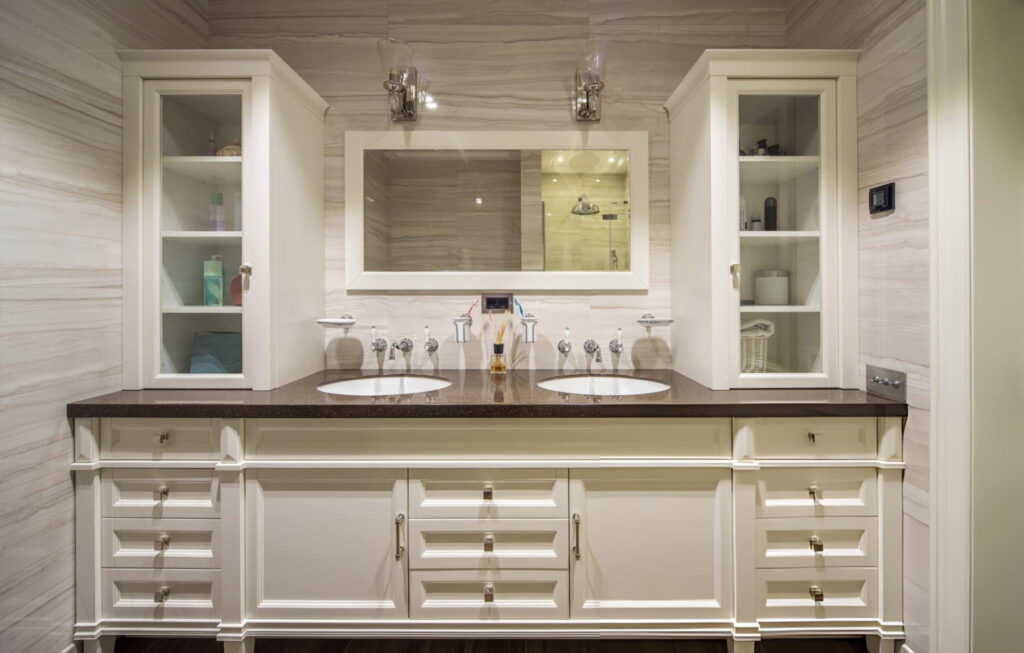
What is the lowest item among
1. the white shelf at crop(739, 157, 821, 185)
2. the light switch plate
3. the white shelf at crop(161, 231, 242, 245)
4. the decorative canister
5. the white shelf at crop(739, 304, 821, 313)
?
the light switch plate

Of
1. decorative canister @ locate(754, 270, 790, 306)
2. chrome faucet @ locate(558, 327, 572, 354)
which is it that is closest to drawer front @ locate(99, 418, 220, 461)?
chrome faucet @ locate(558, 327, 572, 354)

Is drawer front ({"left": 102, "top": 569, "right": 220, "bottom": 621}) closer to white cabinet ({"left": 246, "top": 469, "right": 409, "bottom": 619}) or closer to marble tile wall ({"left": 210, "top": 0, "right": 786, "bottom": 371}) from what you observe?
white cabinet ({"left": 246, "top": 469, "right": 409, "bottom": 619})

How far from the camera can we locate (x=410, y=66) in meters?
1.82

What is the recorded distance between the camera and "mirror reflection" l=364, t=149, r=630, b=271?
6.06ft

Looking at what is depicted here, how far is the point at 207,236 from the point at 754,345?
183 centimetres

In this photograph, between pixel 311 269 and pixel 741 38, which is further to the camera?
pixel 741 38

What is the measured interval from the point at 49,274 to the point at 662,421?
1.76 metres

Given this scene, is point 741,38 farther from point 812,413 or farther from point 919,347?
point 812,413

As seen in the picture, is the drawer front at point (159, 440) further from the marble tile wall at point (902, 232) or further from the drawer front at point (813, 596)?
the marble tile wall at point (902, 232)

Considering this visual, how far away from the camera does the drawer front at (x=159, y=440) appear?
1.33 m

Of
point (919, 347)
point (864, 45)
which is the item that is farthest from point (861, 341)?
point (864, 45)

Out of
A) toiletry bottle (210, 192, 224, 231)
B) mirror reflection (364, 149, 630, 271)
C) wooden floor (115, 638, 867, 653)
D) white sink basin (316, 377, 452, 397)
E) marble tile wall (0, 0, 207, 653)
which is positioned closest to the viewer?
marble tile wall (0, 0, 207, 653)

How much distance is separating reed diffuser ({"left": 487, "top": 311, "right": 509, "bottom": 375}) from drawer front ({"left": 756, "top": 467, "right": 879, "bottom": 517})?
0.93 meters

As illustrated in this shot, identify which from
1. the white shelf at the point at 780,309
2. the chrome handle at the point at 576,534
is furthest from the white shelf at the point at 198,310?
the white shelf at the point at 780,309
